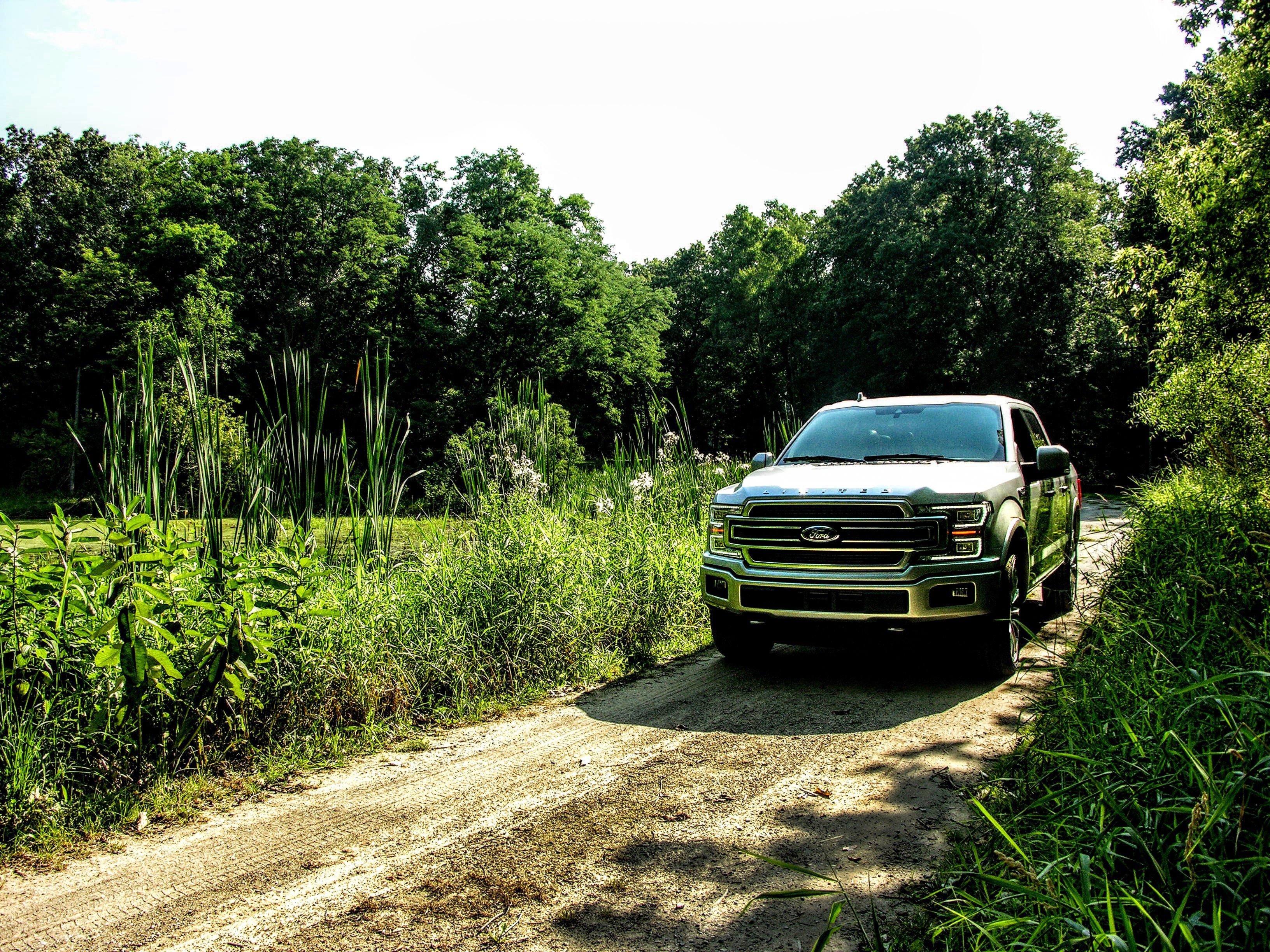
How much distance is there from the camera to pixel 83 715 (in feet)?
13.4

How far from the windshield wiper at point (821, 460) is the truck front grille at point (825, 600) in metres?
1.49

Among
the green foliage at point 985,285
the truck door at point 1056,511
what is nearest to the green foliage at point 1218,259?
the truck door at point 1056,511

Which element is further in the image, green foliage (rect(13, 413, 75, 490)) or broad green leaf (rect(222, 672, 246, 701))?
green foliage (rect(13, 413, 75, 490))

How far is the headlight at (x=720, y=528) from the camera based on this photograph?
6422mm

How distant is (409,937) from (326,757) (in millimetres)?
2123

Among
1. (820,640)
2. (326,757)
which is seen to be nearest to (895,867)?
(820,640)

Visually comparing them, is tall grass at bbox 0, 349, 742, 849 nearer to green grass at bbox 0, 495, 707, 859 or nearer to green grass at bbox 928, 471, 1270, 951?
green grass at bbox 0, 495, 707, 859

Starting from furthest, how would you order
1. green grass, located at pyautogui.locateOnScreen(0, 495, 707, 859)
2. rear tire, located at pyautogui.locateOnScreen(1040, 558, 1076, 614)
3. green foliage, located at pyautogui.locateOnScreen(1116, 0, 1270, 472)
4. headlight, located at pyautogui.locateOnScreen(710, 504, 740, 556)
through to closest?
1. green foliage, located at pyautogui.locateOnScreen(1116, 0, 1270, 472)
2. rear tire, located at pyautogui.locateOnScreen(1040, 558, 1076, 614)
3. headlight, located at pyautogui.locateOnScreen(710, 504, 740, 556)
4. green grass, located at pyautogui.locateOnScreen(0, 495, 707, 859)

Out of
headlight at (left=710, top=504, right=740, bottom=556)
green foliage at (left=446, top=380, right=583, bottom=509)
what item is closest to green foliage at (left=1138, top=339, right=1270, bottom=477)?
headlight at (left=710, top=504, right=740, bottom=556)

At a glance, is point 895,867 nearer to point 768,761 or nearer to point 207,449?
point 768,761

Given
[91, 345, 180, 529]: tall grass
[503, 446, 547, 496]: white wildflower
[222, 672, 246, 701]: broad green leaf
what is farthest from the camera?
[503, 446, 547, 496]: white wildflower

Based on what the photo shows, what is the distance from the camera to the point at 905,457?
6.80 m

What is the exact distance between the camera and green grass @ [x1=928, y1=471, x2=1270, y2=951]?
2119mm

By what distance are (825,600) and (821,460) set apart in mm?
1690
